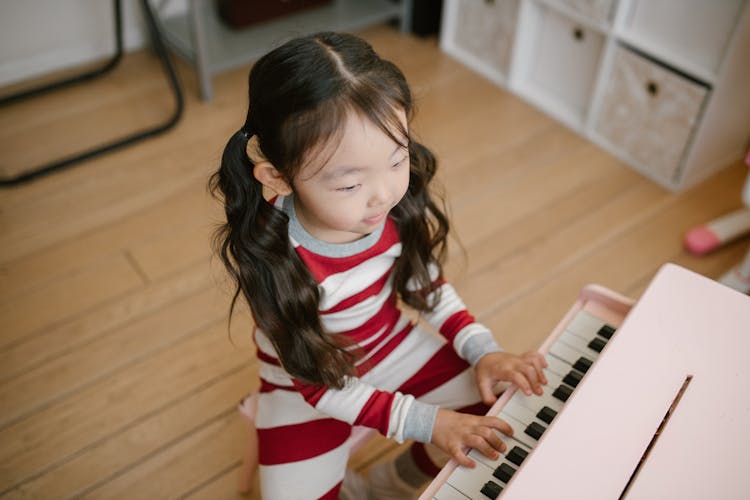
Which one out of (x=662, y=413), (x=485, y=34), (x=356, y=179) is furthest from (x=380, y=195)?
(x=485, y=34)

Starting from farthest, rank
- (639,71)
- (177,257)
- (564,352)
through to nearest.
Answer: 1. (639,71)
2. (177,257)
3. (564,352)

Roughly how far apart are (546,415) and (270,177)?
45 centimetres

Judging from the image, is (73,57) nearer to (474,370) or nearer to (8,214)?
(8,214)

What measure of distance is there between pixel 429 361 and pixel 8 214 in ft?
4.53

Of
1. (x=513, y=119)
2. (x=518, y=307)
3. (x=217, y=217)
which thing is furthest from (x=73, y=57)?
(x=518, y=307)

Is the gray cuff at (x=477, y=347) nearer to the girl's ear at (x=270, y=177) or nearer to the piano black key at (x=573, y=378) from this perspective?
the piano black key at (x=573, y=378)

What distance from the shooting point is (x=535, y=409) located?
0.87 meters

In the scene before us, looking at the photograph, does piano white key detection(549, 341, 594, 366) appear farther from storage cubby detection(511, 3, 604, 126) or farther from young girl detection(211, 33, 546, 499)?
storage cubby detection(511, 3, 604, 126)

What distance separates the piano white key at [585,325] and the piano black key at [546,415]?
5.2 inches

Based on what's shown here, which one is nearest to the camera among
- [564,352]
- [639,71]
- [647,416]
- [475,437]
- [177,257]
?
[647,416]

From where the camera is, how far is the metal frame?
2051 millimetres

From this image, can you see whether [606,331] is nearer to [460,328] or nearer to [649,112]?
[460,328]

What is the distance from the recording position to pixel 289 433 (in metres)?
1.08

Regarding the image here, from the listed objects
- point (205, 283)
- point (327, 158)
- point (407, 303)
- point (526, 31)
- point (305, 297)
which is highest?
point (327, 158)
